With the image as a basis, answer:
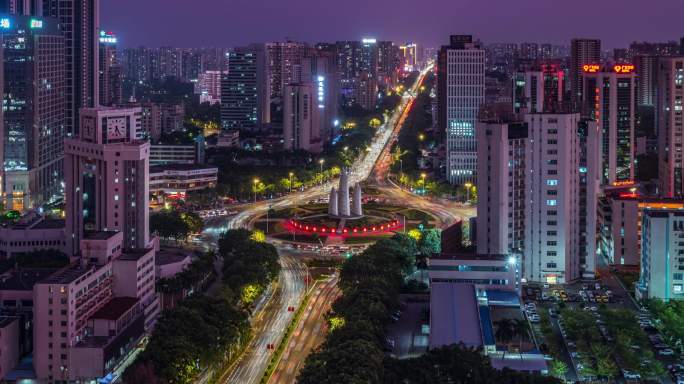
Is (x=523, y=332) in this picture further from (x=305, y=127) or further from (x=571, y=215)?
(x=305, y=127)

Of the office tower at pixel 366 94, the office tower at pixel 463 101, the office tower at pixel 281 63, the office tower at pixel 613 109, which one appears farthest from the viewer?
the office tower at pixel 366 94

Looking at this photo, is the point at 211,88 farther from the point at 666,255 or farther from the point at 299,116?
the point at 666,255

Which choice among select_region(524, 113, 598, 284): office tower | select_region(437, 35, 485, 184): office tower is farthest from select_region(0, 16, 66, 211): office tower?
select_region(524, 113, 598, 284): office tower

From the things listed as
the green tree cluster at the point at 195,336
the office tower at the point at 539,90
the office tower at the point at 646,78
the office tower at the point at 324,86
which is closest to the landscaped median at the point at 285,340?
the green tree cluster at the point at 195,336

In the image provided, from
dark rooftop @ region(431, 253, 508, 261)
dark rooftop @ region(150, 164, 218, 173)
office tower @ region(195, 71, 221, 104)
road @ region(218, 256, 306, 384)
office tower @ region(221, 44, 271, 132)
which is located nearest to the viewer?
road @ region(218, 256, 306, 384)

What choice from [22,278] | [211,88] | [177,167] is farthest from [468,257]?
[211,88]

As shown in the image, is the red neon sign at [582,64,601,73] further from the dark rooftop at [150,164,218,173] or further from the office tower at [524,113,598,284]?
the dark rooftop at [150,164,218,173]

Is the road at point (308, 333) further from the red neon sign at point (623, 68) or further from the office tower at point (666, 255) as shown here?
the red neon sign at point (623, 68)
